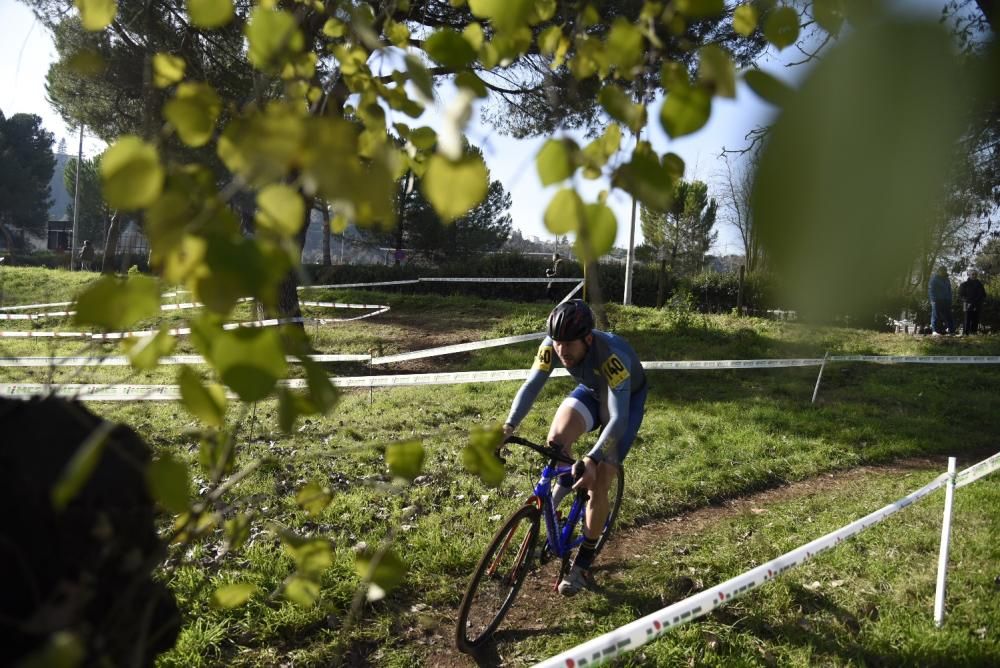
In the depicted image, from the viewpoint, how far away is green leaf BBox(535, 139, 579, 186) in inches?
24.0

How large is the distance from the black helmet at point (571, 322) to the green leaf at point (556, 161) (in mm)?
3304

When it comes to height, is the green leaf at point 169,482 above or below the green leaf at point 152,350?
below

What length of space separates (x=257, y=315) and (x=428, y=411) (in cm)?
703

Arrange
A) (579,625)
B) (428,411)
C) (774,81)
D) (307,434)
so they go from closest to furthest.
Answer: (774,81), (579,625), (307,434), (428,411)

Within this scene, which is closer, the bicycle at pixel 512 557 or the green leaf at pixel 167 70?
the green leaf at pixel 167 70

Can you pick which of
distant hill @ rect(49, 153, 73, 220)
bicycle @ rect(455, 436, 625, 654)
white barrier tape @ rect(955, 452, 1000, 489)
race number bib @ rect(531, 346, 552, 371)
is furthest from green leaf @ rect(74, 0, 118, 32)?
distant hill @ rect(49, 153, 73, 220)

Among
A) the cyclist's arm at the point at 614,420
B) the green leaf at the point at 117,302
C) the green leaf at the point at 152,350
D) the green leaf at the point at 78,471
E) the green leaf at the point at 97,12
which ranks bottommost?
the cyclist's arm at the point at 614,420

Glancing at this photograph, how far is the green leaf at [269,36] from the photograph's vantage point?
607mm

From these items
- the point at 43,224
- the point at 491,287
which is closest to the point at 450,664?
the point at 491,287

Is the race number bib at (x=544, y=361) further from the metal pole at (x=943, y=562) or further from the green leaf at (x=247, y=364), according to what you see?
the green leaf at (x=247, y=364)

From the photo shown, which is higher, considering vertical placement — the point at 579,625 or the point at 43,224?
the point at 43,224

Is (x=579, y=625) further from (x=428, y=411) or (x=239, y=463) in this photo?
(x=428, y=411)

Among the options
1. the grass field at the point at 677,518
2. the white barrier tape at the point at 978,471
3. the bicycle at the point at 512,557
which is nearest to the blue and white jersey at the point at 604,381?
the bicycle at the point at 512,557

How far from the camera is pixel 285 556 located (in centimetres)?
415
